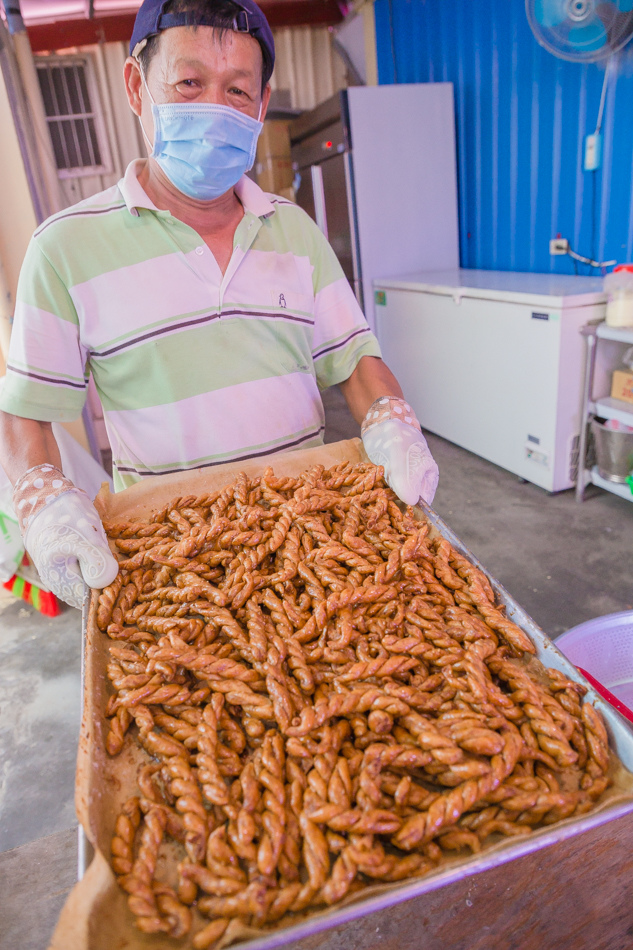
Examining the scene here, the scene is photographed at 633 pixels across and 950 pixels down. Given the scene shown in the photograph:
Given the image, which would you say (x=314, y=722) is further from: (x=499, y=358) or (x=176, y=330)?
(x=499, y=358)

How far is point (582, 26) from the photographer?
3426mm

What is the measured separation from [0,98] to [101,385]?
3.53 meters

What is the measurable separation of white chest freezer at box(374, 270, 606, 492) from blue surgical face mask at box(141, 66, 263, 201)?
2.52m

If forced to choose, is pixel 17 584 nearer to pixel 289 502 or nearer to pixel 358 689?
pixel 289 502

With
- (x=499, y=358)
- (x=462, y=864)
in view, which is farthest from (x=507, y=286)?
(x=462, y=864)

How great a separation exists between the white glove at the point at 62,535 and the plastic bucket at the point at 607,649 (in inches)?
54.7

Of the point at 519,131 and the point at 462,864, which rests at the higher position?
the point at 519,131

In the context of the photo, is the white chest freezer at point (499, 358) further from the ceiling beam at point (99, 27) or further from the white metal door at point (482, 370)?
the ceiling beam at point (99, 27)

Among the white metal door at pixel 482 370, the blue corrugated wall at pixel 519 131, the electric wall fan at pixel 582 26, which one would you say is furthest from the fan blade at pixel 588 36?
the white metal door at pixel 482 370

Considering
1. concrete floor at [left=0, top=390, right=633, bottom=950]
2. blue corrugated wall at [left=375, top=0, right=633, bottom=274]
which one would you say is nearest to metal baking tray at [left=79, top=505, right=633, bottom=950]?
concrete floor at [left=0, top=390, right=633, bottom=950]

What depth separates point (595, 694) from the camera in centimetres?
106

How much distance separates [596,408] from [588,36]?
6.97 feet

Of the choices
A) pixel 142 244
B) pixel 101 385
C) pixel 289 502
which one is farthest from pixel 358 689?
pixel 142 244

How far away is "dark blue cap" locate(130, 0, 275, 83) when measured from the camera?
1.48 meters
